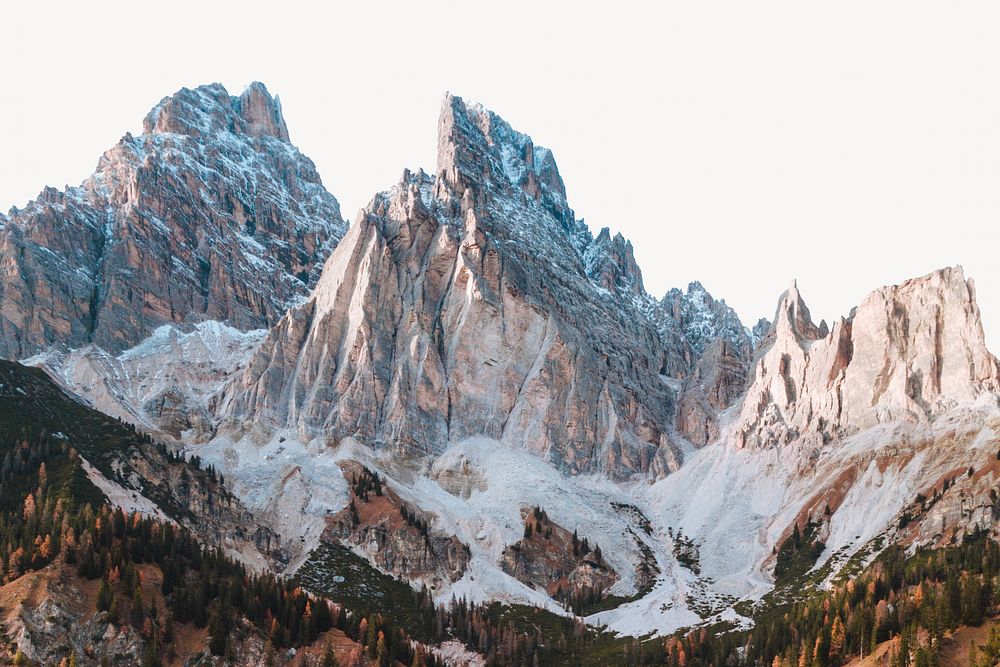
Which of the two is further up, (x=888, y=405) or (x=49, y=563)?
(x=888, y=405)

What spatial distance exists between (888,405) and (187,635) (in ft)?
446

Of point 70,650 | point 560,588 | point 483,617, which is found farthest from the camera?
point 560,588

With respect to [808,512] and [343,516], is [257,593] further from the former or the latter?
[808,512]

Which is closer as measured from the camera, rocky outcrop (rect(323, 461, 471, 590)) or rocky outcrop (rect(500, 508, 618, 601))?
rocky outcrop (rect(323, 461, 471, 590))

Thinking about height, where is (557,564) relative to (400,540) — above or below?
below

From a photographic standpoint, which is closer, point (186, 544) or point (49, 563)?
point (49, 563)

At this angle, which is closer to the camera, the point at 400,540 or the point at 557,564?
the point at 400,540

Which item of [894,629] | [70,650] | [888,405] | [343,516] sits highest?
[888,405]

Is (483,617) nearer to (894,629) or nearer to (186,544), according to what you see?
(186,544)

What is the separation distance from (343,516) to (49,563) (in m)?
72.4

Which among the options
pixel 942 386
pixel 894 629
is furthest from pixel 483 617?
pixel 942 386

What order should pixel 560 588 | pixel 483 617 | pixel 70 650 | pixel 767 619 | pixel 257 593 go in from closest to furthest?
pixel 70 650 < pixel 257 593 < pixel 767 619 < pixel 483 617 < pixel 560 588

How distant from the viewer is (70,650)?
11950 cm

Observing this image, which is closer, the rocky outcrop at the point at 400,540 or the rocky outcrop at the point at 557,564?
the rocky outcrop at the point at 400,540
